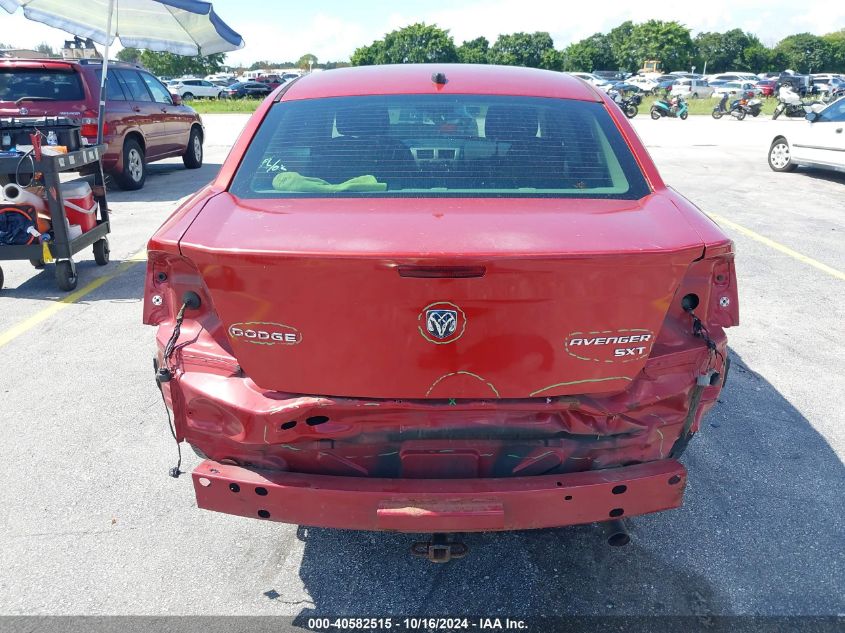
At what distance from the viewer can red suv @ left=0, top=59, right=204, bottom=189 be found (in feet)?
29.5

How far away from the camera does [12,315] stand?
17.2 feet

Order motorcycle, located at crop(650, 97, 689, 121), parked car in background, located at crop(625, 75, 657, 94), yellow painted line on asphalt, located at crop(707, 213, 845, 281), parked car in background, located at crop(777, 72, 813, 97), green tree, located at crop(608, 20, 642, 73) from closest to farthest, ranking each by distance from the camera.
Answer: yellow painted line on asphalt, located at crop(707, 213, 845, 281) → motorcycle, located at crop(650, 97, 689, 121) → parked car in background, located at crop(777, 72, 813, 97) → parked car in background, located at crop(625, 75, 657, 94) → green tree, located at crop(608, 20, 642, 73)

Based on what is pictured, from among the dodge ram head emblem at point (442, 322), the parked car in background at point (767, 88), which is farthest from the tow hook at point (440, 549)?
the parked car in background at point (767, 88)

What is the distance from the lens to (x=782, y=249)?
718 centimetres

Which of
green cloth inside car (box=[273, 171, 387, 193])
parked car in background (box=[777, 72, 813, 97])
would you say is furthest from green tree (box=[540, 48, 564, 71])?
green cloth inside car (box=[273, 171, 387, 193])

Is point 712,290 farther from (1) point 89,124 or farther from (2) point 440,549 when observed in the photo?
(1) point 89,124

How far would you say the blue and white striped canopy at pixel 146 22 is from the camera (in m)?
11.3

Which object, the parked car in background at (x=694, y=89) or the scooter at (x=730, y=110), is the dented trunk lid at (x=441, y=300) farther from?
the parked car in background at (x=694, y=89)

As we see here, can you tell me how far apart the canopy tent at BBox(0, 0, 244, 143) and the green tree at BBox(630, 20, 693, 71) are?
8618cm

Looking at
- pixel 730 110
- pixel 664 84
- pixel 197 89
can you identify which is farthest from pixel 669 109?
pixel 197 89

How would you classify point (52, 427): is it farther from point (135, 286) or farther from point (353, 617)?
point (135, 286)

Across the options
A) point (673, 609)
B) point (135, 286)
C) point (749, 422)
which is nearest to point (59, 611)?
point (673, 609)

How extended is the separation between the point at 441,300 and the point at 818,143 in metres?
12.3

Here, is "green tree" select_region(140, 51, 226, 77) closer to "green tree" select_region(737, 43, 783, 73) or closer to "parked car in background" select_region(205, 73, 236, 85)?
"parked car in background" select_region(205, 73, 236, 85)
